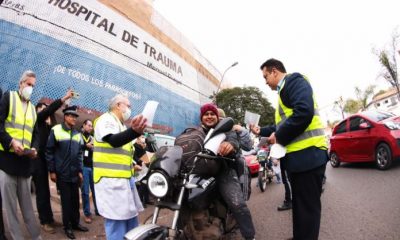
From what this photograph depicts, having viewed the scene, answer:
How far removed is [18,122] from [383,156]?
329 inches

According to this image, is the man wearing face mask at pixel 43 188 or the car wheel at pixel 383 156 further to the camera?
the car wheel at pixel 383 156

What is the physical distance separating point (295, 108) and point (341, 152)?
8120 millimetres

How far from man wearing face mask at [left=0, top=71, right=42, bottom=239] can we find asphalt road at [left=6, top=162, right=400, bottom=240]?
1245 millimetres

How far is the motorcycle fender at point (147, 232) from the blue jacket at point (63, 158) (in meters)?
3.42

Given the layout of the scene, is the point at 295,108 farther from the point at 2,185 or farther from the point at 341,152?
the point at 341,152

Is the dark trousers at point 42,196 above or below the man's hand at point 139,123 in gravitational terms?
below

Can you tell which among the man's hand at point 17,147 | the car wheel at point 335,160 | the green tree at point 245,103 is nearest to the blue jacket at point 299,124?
the man's hand at point 17,147

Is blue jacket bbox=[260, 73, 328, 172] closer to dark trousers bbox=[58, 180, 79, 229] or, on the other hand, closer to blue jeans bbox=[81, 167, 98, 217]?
dark trousers bbox=[58, 180, 79, 229]

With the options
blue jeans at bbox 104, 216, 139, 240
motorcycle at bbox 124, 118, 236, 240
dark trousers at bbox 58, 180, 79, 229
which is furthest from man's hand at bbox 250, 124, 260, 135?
dark trousers at bbox 58, 180, 79, 229

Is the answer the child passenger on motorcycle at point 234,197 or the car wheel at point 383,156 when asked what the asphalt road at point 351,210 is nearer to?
the car wheel at point 383,156

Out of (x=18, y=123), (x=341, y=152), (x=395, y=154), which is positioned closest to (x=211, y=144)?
(x=18, y=123)

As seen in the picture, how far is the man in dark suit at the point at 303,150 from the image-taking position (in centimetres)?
279

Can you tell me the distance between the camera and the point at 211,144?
2.71 m

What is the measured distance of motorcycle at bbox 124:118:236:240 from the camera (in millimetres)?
2181
